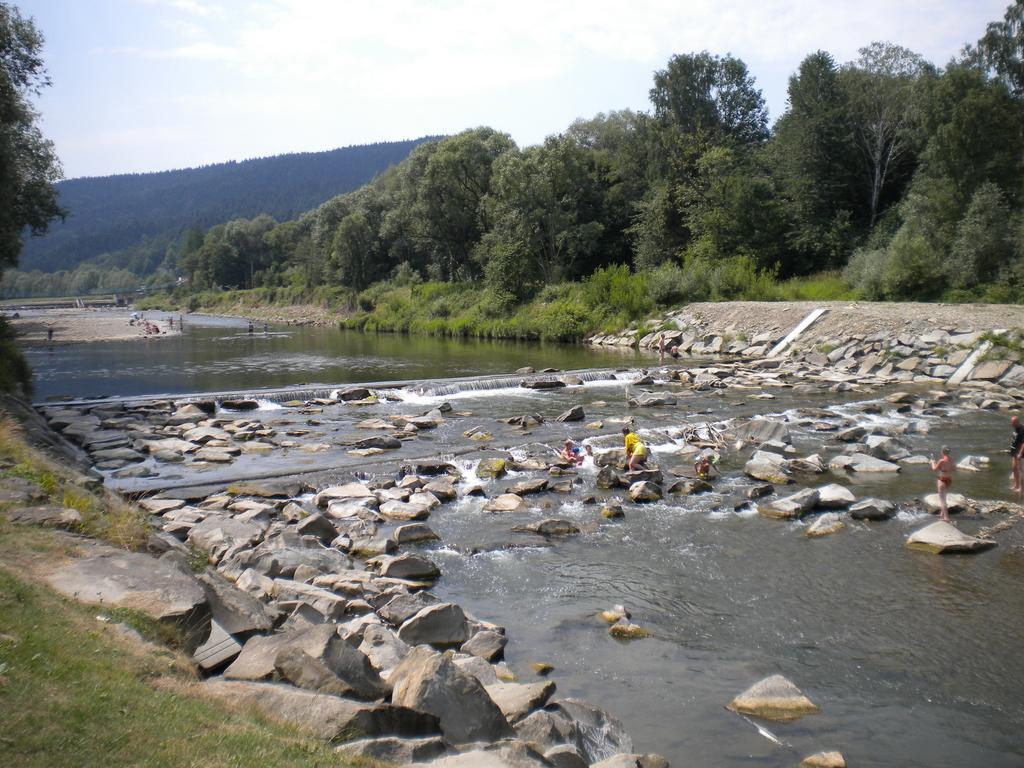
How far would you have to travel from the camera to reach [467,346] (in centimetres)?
5416

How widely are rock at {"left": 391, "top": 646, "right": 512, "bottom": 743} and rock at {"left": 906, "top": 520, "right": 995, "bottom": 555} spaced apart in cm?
912

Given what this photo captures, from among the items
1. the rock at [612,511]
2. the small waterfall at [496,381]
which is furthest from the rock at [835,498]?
the small waterfall at [496,381]

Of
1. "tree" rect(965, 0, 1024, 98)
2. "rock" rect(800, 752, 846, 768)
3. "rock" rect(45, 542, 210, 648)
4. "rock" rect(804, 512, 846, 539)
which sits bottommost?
"rock" rect(804, 512, 846, 539)

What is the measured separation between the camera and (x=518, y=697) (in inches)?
303

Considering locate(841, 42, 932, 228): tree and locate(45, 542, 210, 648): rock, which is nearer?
locate(45, 542, 210, 648): rock

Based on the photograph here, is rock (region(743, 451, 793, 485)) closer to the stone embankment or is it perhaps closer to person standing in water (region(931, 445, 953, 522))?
person standing in water (region(931, 445, 953, 522))

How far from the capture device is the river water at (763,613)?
793 cm

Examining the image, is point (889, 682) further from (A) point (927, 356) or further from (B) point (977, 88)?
(B) point (977, 88)

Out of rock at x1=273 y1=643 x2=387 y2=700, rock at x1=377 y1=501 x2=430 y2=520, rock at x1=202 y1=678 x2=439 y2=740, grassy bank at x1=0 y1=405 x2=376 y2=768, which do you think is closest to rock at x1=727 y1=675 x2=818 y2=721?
rock at x1=202 y1=678 x2=439 y2=740

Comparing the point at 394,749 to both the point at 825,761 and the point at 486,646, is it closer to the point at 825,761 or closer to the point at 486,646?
the point at 486,646

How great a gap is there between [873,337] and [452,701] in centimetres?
3290

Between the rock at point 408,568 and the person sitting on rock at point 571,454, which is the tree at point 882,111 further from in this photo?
the rock at point 408,568

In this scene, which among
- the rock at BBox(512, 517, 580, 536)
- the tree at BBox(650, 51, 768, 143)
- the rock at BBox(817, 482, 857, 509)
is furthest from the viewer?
the tree at BBox(650, 51, 768, 143)

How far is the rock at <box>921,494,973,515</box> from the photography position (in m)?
14.5
